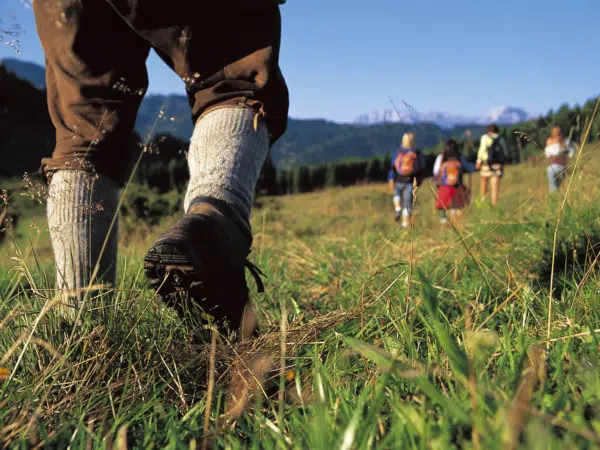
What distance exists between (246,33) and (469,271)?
4.16 feet

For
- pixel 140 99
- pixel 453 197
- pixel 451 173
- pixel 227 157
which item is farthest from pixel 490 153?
pixel 227 157

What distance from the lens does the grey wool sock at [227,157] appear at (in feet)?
4.14

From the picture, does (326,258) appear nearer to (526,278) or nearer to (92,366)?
(526,278)

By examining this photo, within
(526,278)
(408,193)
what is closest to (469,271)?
(526,278)

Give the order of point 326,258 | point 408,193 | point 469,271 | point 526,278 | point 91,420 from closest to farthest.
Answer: point 91,420
point 526,278
point 469,271
point 326,258
point 408,193

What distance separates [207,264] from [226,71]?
0.60 meters

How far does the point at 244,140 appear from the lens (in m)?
1.34

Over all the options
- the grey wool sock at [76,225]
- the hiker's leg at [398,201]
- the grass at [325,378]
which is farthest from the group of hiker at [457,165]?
the grass at [325,378]

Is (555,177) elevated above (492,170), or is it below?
above

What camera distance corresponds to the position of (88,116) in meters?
1.49

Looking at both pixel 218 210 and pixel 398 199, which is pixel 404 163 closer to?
pixel 398 199

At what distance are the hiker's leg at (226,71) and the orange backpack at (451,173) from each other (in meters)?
7.20

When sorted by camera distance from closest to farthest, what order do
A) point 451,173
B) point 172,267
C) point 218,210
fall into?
1. point 172,267
2. point 218,210
3. point 451,173

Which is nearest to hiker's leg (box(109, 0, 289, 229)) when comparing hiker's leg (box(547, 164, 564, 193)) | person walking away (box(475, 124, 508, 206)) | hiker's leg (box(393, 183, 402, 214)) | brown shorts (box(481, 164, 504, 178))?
hiker's leg (box(547, 164, 564, 193))
